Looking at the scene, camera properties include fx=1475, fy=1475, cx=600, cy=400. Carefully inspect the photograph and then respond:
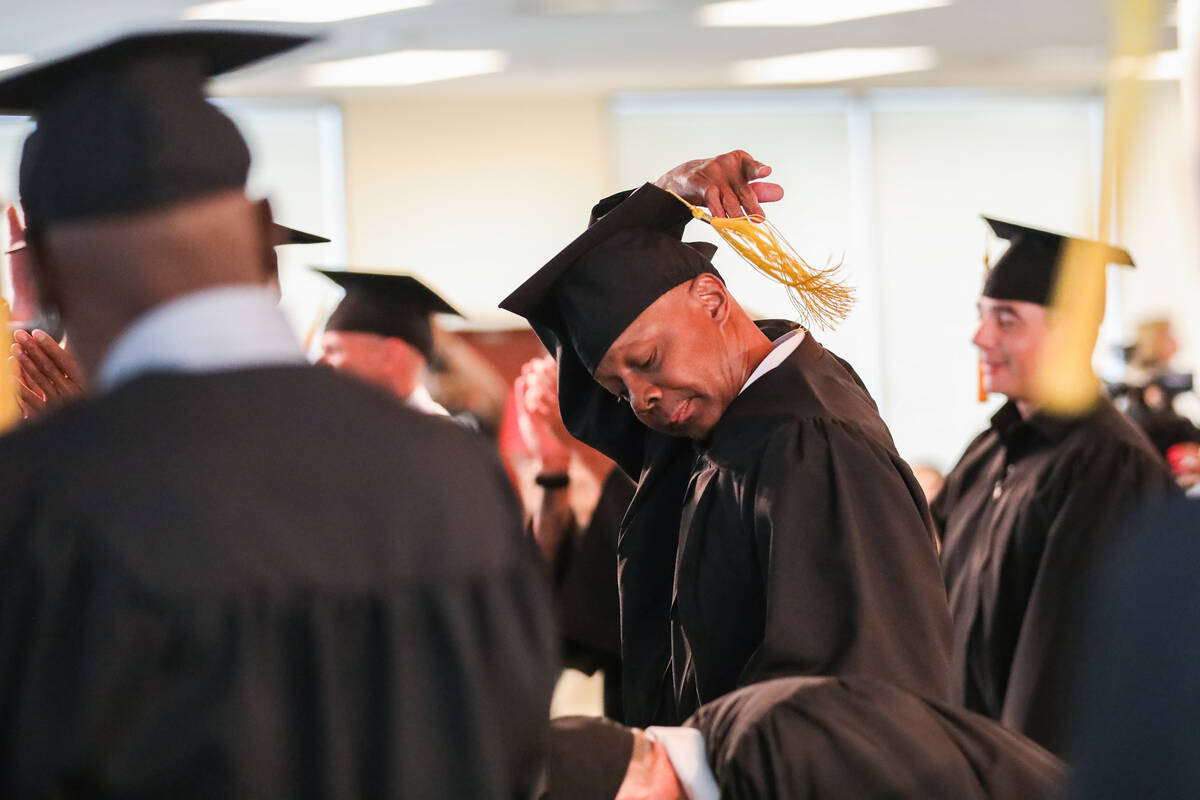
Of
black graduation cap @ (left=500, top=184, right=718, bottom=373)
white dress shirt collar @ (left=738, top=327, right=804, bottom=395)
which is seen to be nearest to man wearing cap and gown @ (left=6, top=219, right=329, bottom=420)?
black graduation cap @ (left=500, top=184, right=718, bottom=373)

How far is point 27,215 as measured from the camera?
1296 millimetres

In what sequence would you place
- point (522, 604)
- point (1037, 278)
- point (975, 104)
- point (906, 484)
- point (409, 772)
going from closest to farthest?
point (409, 772)
point (522, 604)
point (906, 484)
point (1037, 278)
point (975, 104)

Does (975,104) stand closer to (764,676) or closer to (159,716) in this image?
(764,676)

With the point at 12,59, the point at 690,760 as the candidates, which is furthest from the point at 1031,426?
the point at 12,59

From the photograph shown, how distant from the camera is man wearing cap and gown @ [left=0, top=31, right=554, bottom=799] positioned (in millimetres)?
1122

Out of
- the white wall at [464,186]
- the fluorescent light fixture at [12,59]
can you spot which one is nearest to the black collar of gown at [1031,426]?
the white wall at [464,186]

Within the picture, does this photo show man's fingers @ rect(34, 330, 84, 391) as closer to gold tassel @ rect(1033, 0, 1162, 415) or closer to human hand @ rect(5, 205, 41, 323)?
human hand @ rect(5, 205, 41, 323)

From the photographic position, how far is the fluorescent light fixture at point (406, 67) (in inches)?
381

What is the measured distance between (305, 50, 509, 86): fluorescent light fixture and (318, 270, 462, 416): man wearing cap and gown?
544 centimetres

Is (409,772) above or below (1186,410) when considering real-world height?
above

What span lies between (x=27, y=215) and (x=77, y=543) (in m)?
0.34

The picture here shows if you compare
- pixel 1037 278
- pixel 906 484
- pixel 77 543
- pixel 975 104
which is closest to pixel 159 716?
pixel 77 543

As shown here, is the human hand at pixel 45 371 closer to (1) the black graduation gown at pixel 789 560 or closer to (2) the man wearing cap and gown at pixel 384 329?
(1) the black graduation gown at pixel 789 560

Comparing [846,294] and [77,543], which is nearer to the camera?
[77,543]
